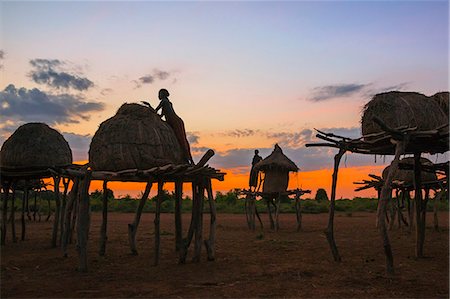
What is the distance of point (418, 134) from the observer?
10.2 meters

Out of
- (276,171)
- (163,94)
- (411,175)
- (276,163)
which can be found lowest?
(411,175)

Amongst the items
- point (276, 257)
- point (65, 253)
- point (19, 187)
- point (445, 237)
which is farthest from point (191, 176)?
point (19, 187)

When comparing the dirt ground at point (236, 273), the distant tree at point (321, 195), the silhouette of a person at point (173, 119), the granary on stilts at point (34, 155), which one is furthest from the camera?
the distant tree at point (321, 195)

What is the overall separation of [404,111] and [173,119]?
6236mm

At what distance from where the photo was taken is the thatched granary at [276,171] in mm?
→ 23938

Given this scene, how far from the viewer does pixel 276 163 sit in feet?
78.0

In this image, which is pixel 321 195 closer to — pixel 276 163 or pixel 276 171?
pixel 276 171

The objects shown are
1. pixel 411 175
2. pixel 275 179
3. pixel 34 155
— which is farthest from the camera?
pixel 275 179

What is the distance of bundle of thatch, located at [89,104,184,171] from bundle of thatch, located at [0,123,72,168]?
3477mm

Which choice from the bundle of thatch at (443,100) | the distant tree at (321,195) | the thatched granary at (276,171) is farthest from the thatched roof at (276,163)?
the distant tree at (321,195)

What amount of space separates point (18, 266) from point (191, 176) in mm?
5041

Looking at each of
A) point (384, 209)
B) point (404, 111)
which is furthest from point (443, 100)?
point (384, 209)

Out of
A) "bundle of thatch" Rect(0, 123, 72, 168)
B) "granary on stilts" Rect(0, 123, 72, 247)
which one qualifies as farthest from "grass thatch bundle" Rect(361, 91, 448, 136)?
"bundle of thatch" Rect(0, 123, 72, 168)

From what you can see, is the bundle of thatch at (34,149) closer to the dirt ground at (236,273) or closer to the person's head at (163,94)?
the dirt ground at (236,273)
